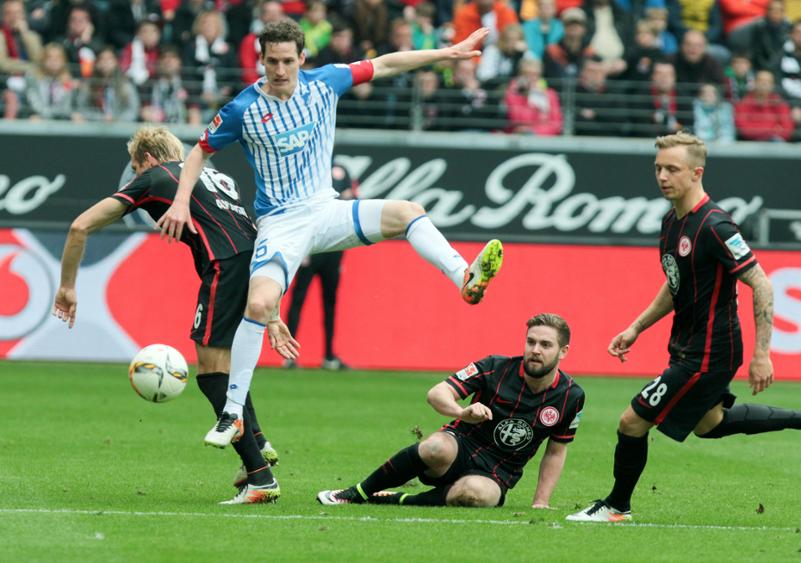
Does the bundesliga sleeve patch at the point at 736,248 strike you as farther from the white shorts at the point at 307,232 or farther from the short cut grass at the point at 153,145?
the short cut grass at the point at 153,145

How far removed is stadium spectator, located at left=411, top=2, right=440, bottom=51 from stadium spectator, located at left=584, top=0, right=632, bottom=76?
2.28 m

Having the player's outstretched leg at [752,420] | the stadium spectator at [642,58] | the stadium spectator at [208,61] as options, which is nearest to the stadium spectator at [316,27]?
the stadium spectator at [208,61]

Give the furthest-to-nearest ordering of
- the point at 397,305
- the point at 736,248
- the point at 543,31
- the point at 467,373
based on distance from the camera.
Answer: the point at 543,31, the point at 397,305, the point at 467,373, the point at 736,248

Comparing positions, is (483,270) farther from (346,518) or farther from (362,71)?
(362,71)

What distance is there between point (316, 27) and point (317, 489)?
1170cm

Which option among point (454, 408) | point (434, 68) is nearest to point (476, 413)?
point (454, 408)

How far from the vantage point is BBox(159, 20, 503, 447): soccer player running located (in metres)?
7.86

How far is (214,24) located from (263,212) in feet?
37.7

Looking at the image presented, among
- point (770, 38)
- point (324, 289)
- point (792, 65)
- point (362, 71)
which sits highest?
point (362, 71)

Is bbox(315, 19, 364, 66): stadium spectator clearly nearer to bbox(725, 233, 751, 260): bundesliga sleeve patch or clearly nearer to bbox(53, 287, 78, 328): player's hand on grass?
bbox(53, 287, 78, 328): player's hand on grass

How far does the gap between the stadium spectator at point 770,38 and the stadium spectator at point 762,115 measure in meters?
0.89

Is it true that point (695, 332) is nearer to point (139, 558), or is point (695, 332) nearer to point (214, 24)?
point (139, 558)

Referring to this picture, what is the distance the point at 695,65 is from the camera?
1958 centimetres

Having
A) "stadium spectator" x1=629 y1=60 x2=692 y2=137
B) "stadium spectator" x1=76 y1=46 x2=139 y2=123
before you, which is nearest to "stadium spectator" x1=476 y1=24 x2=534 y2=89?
"stadium spectator" x1=629 y1=60 x2=692 y2=137
